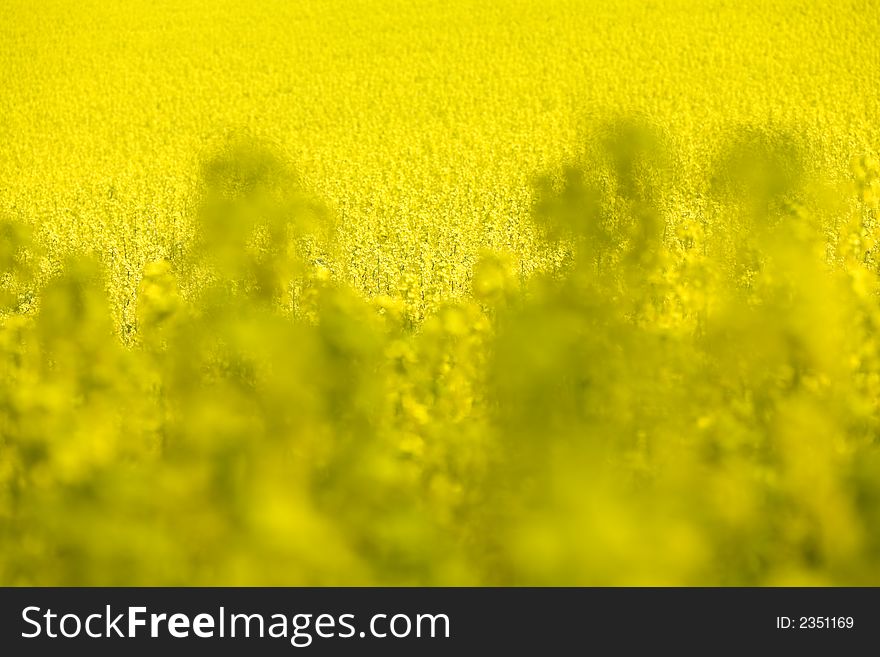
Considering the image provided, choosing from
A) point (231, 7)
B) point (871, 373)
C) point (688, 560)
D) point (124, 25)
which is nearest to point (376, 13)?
point (231, 7)

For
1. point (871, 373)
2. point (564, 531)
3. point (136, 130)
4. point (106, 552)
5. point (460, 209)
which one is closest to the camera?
point (564, 531)

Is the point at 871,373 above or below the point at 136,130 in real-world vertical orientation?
below

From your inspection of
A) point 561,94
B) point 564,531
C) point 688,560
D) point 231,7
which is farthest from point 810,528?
point 231,7

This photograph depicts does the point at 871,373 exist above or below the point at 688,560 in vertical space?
above

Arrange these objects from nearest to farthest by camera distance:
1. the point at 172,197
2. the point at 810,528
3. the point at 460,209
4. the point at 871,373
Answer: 1. the point at 810,528
2. the point at 871,373
3. the point at 460,209
4. the point at 172,197

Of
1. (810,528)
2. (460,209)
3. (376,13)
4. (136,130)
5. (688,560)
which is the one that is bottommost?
(688,560)

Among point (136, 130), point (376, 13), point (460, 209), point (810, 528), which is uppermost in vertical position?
point (376, 13)

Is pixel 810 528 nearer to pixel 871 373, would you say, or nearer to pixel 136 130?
pixel 871 373

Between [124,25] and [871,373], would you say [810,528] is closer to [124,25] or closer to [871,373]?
[871,373]

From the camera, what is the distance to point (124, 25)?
1274 centimetres

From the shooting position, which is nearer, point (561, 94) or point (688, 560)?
point (688, 560)

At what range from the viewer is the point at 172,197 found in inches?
306

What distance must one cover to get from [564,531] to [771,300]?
3.47 feet

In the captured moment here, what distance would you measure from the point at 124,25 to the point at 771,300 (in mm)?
12346
